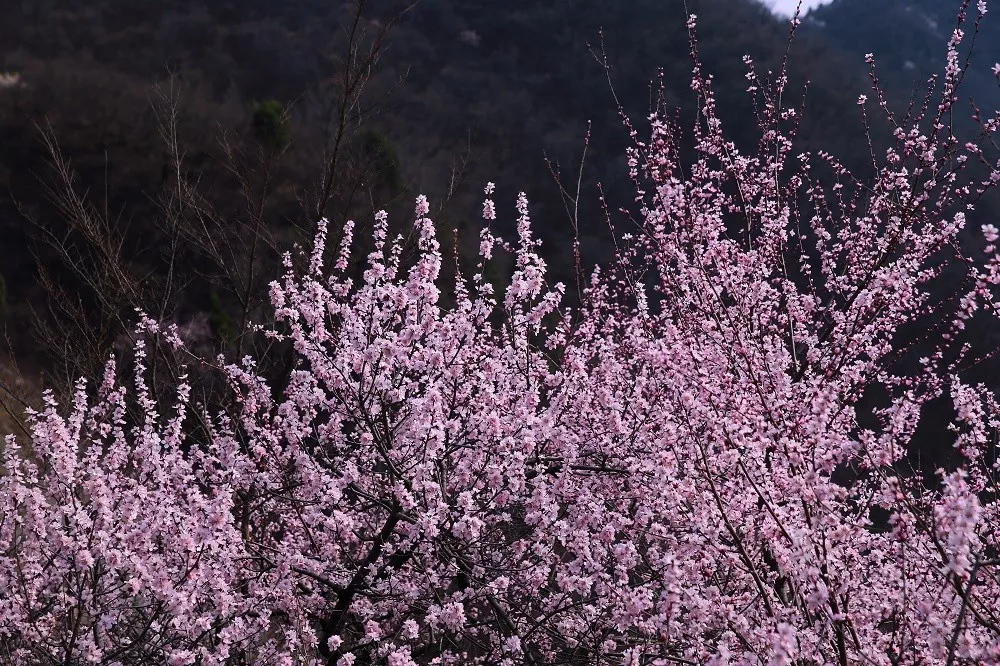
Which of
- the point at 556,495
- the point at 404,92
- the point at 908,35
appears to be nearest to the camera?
the point at 556,495

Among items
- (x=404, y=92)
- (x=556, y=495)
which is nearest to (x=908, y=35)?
(x=404, y=92)

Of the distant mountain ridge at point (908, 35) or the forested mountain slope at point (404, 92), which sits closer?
the forested mountain slope at point (404, 92)

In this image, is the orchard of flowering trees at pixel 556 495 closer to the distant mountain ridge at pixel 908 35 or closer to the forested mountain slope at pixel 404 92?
the forested mountain slope at pixel 404 92

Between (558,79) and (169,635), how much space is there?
5024 centimetres

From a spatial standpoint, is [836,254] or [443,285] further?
[443,285]

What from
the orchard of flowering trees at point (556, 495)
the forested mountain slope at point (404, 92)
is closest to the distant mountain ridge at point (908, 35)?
the forested mountain slope at point (404, 92)

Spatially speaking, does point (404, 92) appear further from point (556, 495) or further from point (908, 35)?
point (556, 495)

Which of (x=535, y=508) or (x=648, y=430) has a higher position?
(x=648, y=430)

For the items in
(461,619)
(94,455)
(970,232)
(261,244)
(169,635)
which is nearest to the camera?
(461,619)

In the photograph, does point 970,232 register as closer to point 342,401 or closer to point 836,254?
point 836,254

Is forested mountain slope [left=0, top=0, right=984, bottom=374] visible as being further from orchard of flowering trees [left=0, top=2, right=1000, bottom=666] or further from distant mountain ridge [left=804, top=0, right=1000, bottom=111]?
orchard of flowering trees [left=0, top=2, right=1000, bottom=666]

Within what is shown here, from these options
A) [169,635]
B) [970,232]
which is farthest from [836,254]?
[970,232]

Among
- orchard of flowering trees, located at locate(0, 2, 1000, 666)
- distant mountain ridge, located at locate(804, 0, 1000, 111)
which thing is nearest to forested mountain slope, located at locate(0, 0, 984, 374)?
distant mountain ridge, located at locate(804, 0, 1000, 111)

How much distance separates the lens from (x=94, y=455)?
21.9 ft
